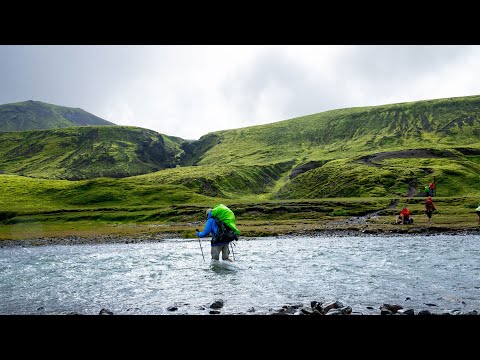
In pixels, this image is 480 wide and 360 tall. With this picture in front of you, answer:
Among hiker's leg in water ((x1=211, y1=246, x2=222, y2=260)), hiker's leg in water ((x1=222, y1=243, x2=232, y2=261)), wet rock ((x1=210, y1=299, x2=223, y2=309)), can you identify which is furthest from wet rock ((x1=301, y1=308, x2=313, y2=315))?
hiker's leg in water ((x1=211, y1=246, x2=222, y2=260))

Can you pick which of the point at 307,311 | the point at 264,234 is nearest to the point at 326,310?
the point at 307,311

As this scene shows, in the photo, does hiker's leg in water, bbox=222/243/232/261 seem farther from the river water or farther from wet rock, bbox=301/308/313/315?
wet rock, bbox=301/308/313/315

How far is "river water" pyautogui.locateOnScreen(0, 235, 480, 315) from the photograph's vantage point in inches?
752

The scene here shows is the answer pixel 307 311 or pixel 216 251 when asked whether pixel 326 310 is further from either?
pixel 216 251

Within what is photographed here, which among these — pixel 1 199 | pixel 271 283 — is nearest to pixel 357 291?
pixel 271 283

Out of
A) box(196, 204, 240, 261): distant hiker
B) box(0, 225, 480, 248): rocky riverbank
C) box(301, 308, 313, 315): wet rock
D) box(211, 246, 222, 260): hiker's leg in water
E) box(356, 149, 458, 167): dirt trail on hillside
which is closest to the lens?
box(301, 308, 313, 315): wet rock

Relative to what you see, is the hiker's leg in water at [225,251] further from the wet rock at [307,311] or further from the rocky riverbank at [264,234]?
the rocky riverbank at [264,234]

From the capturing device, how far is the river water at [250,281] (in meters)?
19.1

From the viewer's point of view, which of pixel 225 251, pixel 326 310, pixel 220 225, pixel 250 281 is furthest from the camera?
pixel 225 251

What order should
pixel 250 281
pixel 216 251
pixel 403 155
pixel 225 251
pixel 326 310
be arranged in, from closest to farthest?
pixel 326 310, pixel 250 281, pixel 216 251, pixel 225 251, pixel 403 155

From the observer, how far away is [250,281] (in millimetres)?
25156

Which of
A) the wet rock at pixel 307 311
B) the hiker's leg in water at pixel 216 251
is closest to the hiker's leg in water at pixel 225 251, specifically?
the hiker's leg in water at pixel 216 251

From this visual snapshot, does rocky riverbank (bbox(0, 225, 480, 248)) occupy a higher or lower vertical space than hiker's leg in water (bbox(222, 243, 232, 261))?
lower
